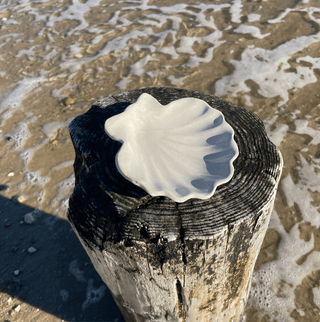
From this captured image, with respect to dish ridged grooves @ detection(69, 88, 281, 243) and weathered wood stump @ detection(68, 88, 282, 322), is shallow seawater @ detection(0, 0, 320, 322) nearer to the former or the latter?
weathered wood stump @ detection(68, 88, 282, 322)

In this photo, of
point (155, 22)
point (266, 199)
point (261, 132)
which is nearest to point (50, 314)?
point (266, 199)

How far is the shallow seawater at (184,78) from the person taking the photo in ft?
8.51

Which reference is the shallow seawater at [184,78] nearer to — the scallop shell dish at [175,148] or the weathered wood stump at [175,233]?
the weathered wood stump at [175,233]

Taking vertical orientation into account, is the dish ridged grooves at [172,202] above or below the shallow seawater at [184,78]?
above

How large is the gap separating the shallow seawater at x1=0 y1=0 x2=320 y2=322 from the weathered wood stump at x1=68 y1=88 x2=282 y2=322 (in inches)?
40.0

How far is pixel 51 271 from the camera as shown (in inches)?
98.8

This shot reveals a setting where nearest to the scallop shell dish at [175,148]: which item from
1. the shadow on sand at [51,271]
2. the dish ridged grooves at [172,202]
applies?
the dish ridged grooves at [172,202]

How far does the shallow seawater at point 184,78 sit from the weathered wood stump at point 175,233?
1015 mm

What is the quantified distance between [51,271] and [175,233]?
1.75 meters

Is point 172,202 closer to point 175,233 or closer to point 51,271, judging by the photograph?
point 175,233

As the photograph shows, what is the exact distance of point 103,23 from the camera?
18.8 feet

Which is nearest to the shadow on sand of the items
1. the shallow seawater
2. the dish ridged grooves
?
the shallow seawater

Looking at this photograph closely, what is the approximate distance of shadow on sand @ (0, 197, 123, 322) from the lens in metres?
2.28

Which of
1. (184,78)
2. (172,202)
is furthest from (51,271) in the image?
(184,78)
